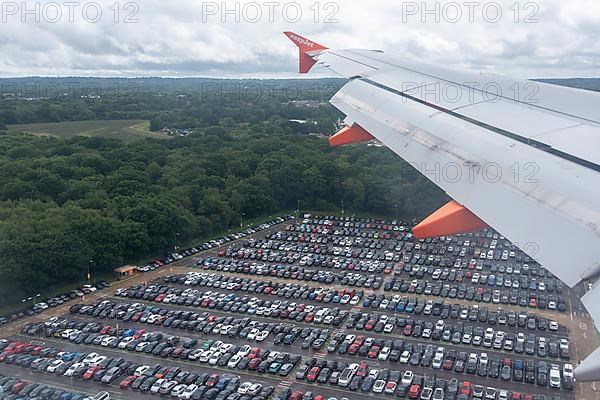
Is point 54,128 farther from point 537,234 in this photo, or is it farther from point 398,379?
point 537,234

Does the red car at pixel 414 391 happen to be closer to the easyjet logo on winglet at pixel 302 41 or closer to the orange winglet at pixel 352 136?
the orange winglet at pixel 352 136

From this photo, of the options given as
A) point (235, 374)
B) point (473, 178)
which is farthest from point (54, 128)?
point (473, 178)

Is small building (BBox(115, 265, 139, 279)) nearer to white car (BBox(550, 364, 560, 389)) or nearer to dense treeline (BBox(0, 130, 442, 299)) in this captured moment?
dense treeline (BBox(0, 130, 442, 299))

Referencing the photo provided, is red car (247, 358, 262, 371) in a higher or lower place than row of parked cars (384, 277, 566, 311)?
lower

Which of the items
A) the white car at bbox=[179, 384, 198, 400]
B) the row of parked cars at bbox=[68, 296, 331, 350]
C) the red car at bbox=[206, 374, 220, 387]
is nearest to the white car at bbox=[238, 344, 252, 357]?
the row of parked cars at bbox=[68, 296, 331, 350]

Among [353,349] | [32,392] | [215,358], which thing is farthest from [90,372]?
[353,349]

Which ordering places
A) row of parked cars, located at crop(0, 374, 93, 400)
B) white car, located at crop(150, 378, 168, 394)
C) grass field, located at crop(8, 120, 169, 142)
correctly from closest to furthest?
row of parked cars, located at crop(0, 374, 93, 400), white car, located at crop(150, 378, 168, 394), grass field, located at crop(8, 120, 169, 142)

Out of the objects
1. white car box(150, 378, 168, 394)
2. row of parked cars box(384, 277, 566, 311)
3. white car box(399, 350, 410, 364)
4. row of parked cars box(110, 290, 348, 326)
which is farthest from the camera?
row of parked cars box(384, 277, 566, 311)
